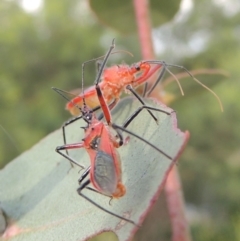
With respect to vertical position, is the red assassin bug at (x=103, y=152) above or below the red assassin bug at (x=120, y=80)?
above

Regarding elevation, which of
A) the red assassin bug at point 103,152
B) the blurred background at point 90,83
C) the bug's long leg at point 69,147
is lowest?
the blurred background at point 90,83

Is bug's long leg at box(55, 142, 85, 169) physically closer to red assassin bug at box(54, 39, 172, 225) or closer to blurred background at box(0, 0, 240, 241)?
red assassin bug at box(54, 39, 172, 225)

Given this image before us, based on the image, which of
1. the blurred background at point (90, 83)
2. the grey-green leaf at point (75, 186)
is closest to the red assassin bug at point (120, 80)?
the grey-green leaf at point (75, 186)

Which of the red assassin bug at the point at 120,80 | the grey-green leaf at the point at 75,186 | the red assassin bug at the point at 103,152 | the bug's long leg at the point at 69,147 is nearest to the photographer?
the grey-green leaf at the point at 75,186

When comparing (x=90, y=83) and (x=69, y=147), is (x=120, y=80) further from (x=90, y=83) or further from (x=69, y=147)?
(x=90, y=83)

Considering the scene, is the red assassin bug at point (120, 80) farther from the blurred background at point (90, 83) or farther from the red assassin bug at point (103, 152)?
the blurred background at point (90, 83)

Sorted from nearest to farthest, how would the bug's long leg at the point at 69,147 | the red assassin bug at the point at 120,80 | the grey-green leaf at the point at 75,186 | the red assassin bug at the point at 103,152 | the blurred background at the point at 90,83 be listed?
1. the grey-green leaf at the point at 75,186
2. the red assassin bug at the point at 103,152
3. the bug's long leg at the point at 69,147
4. the red assassin bug at the point at 120,80
5. the blurred background at the point at 90,83
